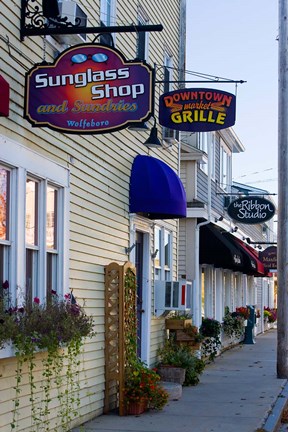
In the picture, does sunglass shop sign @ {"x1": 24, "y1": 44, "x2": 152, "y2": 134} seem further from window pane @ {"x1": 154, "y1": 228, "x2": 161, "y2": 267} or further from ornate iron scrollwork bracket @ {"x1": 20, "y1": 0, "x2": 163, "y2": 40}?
window pane @ {"x1": 154, "y1": 228, "x2": 161, "y2": 267}

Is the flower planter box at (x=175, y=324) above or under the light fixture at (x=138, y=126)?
under

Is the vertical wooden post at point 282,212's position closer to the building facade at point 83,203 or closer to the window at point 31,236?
the building facade at point 83,203

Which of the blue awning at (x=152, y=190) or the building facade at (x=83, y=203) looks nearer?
the building facade at (x=83, y=203)

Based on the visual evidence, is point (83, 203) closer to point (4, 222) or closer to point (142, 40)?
point (4, 222)

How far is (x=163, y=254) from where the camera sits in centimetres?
1598

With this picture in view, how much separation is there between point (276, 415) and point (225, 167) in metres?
16.2

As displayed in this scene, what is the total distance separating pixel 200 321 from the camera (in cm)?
2077

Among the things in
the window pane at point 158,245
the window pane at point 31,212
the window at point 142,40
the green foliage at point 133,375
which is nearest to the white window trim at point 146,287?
the window pane at point 158,245

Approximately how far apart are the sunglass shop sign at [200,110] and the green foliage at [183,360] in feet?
13.2

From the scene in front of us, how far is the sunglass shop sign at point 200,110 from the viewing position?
45.4 feet

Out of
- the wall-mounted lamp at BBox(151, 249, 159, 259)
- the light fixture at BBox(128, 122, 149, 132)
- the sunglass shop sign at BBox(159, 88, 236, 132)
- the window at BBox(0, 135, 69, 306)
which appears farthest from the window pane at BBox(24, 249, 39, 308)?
the wall-mounted lamp at BBox(151, 249, 159, 259)

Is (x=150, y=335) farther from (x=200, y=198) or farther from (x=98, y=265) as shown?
(x=200, y=198)

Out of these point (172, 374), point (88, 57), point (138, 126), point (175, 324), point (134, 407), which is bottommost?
point (134, 407)

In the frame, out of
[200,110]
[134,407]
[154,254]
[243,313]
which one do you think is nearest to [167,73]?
[200,110]
